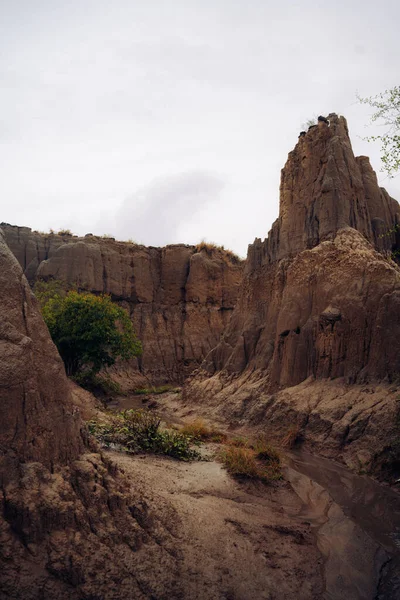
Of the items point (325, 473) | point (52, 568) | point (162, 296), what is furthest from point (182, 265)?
point (52, 568)

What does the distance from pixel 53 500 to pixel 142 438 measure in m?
5.19

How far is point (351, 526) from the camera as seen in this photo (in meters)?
7.50

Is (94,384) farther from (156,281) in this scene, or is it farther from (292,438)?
(156,281)

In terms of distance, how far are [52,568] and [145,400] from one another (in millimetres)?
21475

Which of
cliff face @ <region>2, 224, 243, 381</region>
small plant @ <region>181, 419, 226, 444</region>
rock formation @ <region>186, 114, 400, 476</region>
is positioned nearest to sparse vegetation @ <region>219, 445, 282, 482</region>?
small plant @ <region>181, 419, 226, 444</region>

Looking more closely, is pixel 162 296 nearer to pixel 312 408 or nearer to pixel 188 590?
pixel 312 408

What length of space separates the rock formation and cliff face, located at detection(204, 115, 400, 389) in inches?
1.7

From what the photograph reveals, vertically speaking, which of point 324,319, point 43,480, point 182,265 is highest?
point 182,265

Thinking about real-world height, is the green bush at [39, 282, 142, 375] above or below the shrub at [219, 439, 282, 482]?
above

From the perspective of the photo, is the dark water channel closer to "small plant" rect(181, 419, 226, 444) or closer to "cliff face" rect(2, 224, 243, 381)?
"small plant" rect(181, 419, 226, 444)

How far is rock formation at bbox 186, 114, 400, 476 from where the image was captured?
13.2 metres

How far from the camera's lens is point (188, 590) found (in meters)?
4.74

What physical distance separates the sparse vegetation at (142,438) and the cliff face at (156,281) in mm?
24514

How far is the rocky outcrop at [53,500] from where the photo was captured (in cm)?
423
